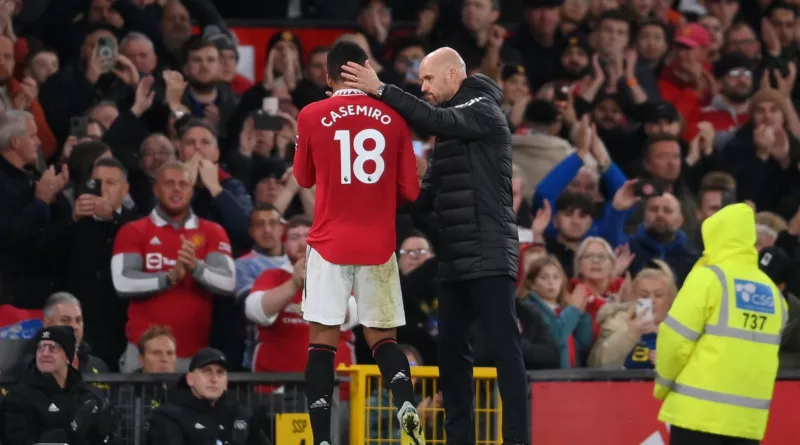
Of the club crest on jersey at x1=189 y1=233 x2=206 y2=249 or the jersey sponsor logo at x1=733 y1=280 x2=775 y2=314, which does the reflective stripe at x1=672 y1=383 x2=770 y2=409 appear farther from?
the club crest on jersey at x1=189 y1=233 x2=206 y2=249

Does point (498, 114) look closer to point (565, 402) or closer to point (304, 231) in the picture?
point (565, 402)

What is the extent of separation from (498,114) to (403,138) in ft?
1.81

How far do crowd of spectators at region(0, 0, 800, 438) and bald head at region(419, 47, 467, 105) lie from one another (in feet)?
6.54

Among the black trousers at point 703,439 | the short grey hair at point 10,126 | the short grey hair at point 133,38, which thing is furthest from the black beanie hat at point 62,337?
the short grey hair at point 133,38

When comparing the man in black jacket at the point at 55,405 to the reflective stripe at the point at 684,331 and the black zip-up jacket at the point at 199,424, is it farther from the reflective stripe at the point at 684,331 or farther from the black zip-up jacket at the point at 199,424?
the reflective stripe at the point at 684,331

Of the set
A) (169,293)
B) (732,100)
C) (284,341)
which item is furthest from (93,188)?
(732,100)

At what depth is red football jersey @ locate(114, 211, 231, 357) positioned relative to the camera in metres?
11.9

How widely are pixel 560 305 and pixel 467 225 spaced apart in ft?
10.4

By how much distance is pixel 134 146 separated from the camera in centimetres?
1349

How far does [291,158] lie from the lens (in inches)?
548

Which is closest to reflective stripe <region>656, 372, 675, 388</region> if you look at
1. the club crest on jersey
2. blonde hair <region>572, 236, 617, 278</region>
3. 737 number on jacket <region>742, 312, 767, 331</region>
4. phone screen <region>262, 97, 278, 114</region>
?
737 number on jacket <region>742, 312, 767, 331</region>

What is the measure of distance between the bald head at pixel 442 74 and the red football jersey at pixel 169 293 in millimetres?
3183

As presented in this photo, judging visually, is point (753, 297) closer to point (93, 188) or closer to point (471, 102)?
point (471, 102)

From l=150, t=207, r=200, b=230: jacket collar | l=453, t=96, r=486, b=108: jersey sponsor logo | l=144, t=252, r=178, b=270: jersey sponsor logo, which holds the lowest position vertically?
l=144, t=252, r=178, b=270: jersey sponsor logo
